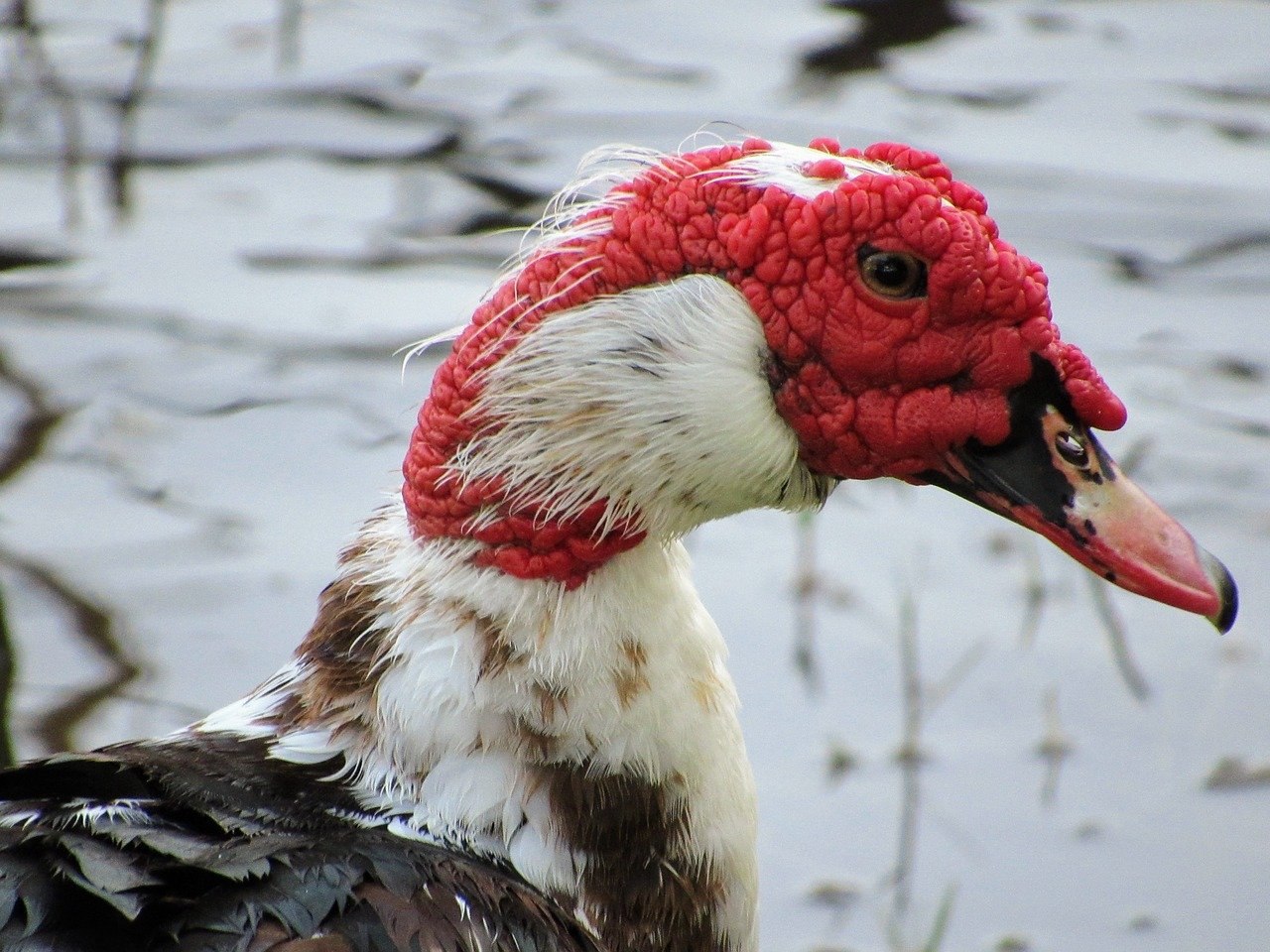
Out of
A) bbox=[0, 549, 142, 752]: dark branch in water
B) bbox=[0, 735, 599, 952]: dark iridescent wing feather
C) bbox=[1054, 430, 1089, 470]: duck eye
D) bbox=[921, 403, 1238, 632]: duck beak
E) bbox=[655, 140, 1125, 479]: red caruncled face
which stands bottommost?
bbox=[0, 549, 142, 752]: dark branch in water

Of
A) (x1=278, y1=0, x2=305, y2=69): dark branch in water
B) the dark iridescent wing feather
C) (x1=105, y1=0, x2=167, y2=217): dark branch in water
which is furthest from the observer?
(x1=278, y1=0, x2=305, y2=69): dark branch in water

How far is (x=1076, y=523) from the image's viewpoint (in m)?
2.55

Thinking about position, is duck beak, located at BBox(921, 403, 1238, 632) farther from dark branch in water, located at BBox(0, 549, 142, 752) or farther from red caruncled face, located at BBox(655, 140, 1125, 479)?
dark branch in water, located at BBox(0, 549, 142, 752)

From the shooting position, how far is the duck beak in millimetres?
2543

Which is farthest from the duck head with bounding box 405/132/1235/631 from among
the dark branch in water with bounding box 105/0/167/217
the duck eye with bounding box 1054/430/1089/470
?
the dark branch in water with bounding box 105/0/167/217

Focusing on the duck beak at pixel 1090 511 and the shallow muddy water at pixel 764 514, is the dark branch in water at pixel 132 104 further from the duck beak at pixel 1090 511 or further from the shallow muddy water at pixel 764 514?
the duck beak at pixel 1090 511

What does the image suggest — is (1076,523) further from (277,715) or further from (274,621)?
(274,621)

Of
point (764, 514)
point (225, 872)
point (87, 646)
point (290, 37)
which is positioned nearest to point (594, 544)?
point (225, 872)

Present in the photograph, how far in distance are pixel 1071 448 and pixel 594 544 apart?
69cm

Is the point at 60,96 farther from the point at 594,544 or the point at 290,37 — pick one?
the point at 594,544

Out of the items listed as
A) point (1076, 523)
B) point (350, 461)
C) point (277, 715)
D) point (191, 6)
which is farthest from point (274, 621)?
point (191, 6)

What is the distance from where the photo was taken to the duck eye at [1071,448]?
2545 mm

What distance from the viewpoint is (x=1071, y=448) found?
2.55m

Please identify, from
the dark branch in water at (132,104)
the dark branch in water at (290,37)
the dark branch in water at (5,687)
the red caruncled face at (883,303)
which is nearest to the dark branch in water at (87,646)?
the dark branch in water at (5,687)
